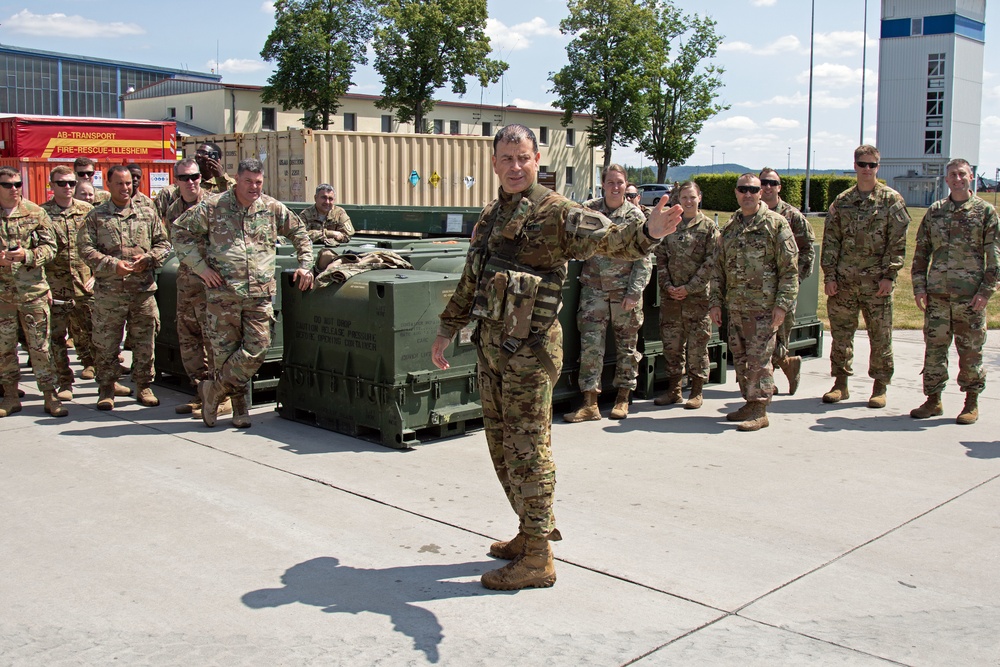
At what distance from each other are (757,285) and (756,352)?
0.49 meters

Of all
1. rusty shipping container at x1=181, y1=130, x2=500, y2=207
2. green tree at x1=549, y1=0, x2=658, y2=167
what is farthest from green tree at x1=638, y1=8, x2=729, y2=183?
rusty shipping container at x1=181, y1=130, x2=500, y2=207

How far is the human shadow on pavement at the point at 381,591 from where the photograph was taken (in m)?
4.03

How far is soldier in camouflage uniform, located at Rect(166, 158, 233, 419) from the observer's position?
24.9 feet

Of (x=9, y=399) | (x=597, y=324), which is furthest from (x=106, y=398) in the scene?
(x=597, y=324)

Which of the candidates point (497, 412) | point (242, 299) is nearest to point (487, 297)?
point (497, 412)

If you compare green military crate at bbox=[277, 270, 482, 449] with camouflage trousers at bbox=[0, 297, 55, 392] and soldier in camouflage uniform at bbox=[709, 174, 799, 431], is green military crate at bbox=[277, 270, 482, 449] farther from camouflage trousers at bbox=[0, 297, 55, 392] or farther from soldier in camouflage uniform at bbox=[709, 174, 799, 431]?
soldier in camouflage uniform at bbox=[709, 174, 799, 431]

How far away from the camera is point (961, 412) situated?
25.0 feet

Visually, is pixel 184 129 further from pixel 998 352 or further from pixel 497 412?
pixel 497 412

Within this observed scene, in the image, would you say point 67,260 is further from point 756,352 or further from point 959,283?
point 959,283

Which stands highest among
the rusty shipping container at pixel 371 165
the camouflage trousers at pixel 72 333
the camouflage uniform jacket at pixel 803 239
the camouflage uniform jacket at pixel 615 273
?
the rusty shipping container at pixel 371 165

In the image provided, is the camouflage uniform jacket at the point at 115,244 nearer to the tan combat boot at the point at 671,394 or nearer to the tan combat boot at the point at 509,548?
the tan combat boot at the point at 671,394

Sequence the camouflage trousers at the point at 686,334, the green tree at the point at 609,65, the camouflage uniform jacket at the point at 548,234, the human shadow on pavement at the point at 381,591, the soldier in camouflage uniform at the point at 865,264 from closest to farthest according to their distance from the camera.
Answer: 1. the human shadow on pavement at the point at 381,591
2. the camouflage uniform jacket at the point at 548,234
3. the soldier in camouflage uniform at the point at 865,264
4. the camouflage trousers at the point at 686,334
5. the green tree at the point at 609,65

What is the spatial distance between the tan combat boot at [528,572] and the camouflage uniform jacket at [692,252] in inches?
157

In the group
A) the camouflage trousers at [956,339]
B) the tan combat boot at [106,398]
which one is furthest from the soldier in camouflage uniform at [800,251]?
the tan combat boot at [106,398]
